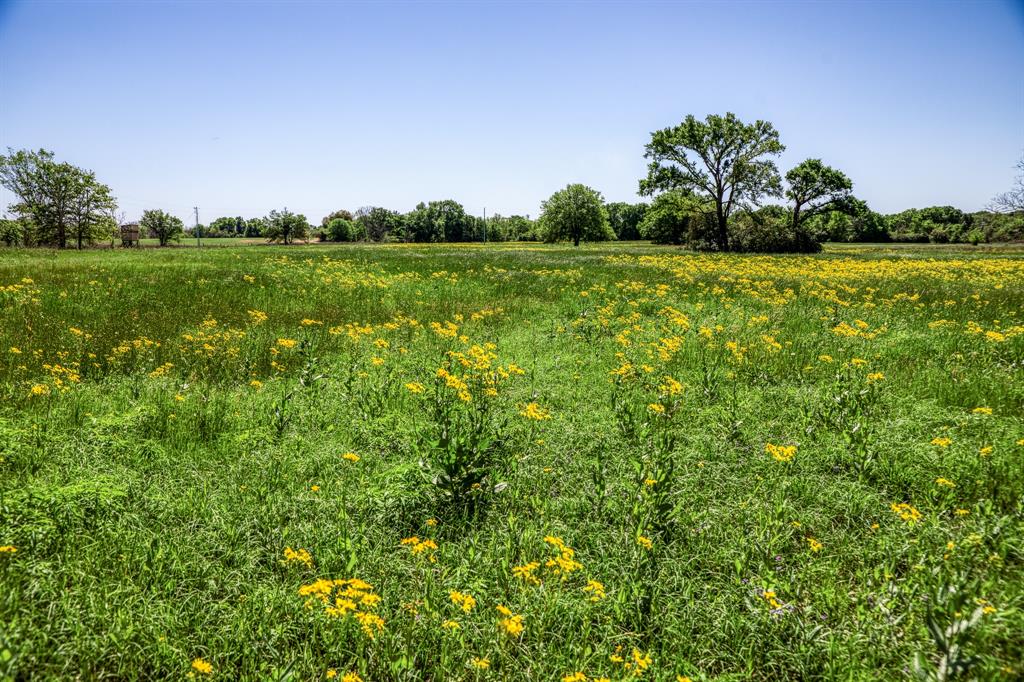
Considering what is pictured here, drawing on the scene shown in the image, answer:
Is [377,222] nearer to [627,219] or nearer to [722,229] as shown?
[627,219]

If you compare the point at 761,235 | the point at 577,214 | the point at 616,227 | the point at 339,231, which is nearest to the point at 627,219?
the point at 616,227

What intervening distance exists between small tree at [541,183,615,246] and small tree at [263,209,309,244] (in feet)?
204

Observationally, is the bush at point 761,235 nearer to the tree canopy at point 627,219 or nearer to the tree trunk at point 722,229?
the tree trunk at point 722,229

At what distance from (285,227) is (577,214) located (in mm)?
69738

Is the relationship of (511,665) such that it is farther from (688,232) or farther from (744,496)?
(688,232)

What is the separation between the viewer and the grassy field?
8.95 ft

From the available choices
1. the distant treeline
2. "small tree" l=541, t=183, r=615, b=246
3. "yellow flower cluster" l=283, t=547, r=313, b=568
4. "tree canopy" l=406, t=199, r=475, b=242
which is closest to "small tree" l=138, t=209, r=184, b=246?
the distant treeline

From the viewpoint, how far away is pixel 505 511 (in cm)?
420

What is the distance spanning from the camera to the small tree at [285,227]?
3851 inches

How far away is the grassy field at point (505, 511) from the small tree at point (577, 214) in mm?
56489

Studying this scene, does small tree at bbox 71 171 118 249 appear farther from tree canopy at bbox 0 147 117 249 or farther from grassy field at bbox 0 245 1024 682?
grassy field at bbox 0 245 1024 682

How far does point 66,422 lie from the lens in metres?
5.39

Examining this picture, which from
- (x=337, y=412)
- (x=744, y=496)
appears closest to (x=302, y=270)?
(x=337, y=412)

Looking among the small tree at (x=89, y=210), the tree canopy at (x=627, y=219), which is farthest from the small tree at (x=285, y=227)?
the tree canopy at (x=627, y=219)
